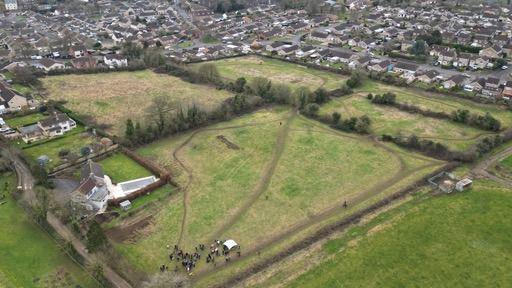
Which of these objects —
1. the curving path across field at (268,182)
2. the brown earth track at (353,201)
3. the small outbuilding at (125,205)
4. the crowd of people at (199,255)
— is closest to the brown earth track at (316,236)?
the crowd of people at (199,255)

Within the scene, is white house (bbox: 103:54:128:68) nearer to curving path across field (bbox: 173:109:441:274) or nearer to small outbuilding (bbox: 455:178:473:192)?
curving path across field (bbox: 173:109:441:274)

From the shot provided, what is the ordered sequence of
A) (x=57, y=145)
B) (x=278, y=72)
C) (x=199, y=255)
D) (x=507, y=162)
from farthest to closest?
(x=278, y=72), (x=57, y=145), (x=507, y=162), (x=199, y=255)

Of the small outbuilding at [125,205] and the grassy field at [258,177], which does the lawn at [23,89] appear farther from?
the small outbuilding at [125,205]

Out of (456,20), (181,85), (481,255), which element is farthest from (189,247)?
(456,20)

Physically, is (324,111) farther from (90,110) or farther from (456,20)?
(456,20)

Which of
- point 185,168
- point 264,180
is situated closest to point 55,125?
point 185,168

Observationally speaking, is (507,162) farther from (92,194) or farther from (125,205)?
(92,194)
